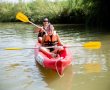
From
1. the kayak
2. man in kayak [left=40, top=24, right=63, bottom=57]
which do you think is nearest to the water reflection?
the kayak

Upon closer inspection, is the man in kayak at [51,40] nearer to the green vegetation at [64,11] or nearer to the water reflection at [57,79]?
the water reflection at [57,79]

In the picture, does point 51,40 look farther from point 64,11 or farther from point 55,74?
point 64,11

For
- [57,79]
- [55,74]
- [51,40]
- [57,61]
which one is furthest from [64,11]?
[57,61]

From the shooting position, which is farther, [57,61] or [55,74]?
[55,74]

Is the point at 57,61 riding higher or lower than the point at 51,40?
lower

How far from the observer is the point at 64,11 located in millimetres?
26312

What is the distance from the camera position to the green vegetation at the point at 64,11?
21594mm

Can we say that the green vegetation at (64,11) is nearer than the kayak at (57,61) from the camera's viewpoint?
No

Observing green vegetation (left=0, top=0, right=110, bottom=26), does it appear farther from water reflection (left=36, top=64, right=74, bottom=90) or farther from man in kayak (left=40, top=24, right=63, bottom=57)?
water reflection (left=36, top=64, right=74, bottom=90)

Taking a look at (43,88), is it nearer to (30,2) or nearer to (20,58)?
(20,58)

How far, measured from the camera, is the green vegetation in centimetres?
2159

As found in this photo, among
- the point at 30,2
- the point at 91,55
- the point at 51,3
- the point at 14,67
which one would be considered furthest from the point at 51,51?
the point at 30,2

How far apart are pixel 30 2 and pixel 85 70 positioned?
74.1ft

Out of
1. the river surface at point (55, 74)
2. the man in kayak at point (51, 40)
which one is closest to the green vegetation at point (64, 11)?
the river surface at point (55, 74)
